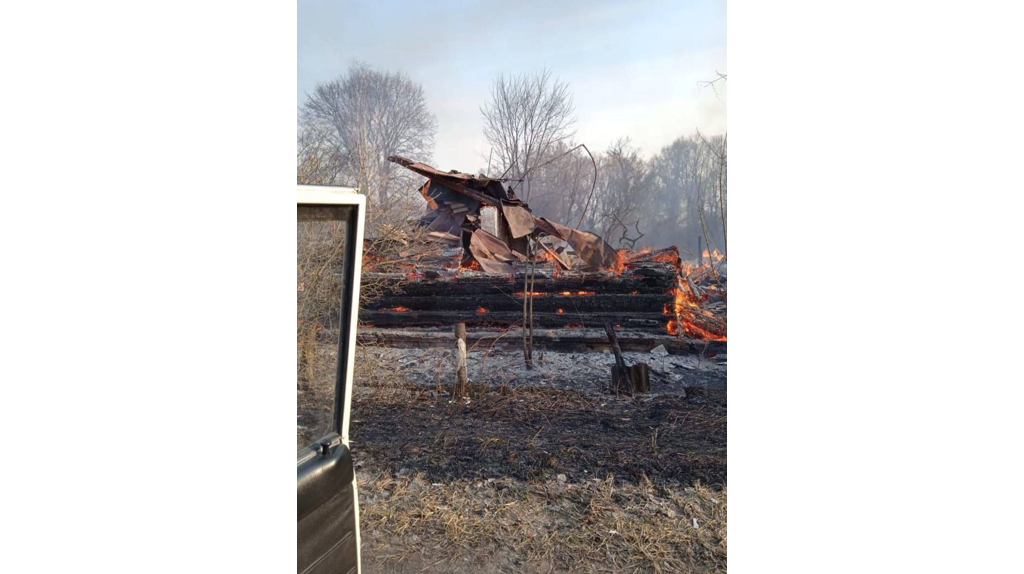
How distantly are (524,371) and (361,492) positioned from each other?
1.25m

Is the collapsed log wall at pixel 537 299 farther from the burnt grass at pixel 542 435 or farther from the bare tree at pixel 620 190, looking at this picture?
the burnt grass at pixel 542 435

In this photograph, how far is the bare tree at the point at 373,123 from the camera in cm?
331

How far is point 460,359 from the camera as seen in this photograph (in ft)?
10.7

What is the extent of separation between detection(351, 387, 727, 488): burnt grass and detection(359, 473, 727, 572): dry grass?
10cm

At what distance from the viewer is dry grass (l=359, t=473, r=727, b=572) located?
6.06 ft

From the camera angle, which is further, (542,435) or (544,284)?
(544,284)

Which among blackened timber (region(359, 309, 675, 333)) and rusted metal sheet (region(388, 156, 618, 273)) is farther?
rusted metal sheet (region(388, 156, 618, 273))

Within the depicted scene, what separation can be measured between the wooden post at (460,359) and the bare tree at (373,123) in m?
0.69

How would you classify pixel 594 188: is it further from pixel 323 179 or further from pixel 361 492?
pixel 361 492

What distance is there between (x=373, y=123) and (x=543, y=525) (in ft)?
7.59

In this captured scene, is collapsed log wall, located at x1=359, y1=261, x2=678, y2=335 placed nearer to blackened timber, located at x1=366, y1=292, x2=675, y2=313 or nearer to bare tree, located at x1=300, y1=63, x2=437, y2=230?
blackened timber, located at x1=366, y1=292, x2=675, y2=313

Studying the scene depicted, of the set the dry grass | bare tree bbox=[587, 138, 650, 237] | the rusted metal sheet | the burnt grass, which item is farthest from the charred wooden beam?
the dry grass

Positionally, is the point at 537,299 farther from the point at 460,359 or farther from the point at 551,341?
the point at 460,359

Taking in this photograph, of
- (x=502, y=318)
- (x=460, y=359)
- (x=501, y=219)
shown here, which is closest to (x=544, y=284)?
(x=502, y=318)
